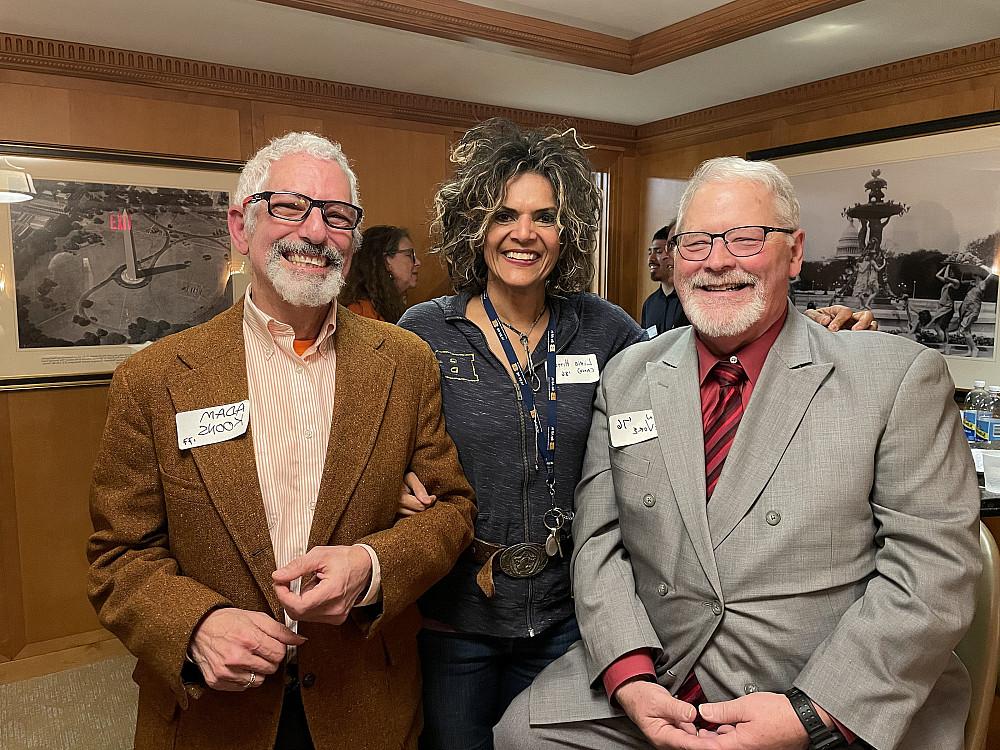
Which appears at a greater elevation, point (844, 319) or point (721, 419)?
point (844, 319)

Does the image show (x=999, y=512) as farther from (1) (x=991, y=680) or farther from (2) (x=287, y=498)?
(2) (x=287, y=498)

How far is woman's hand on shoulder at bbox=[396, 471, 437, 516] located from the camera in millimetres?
1532

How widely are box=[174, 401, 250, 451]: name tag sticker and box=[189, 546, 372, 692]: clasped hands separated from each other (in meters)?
0.28

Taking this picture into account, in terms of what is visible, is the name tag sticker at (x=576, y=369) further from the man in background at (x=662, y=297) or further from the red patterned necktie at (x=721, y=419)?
the man in background at (x=662, y=297)

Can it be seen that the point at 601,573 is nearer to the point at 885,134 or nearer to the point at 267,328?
the point at 267,328

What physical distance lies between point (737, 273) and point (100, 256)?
11.1ft

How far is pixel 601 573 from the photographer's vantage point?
62.4 inches

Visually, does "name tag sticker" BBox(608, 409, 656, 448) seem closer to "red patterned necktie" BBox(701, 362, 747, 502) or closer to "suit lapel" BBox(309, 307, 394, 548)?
"red patterned necktie" BBox(701, 362, 747, 502)

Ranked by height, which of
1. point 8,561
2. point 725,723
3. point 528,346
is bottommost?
point 8,561

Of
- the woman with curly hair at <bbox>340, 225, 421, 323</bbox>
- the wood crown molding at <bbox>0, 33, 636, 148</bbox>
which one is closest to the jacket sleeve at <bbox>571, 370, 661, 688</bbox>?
the woman with curly hair at <bbox>340, 225, 421, 323</bbox>

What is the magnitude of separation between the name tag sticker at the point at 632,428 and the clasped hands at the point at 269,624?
0.65 meters

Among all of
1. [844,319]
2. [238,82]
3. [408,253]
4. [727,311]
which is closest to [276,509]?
[727,311]

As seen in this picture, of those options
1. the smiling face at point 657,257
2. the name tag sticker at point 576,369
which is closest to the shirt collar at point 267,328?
the name tag sticker at point 576,369

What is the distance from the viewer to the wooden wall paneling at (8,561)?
11.9 feet
